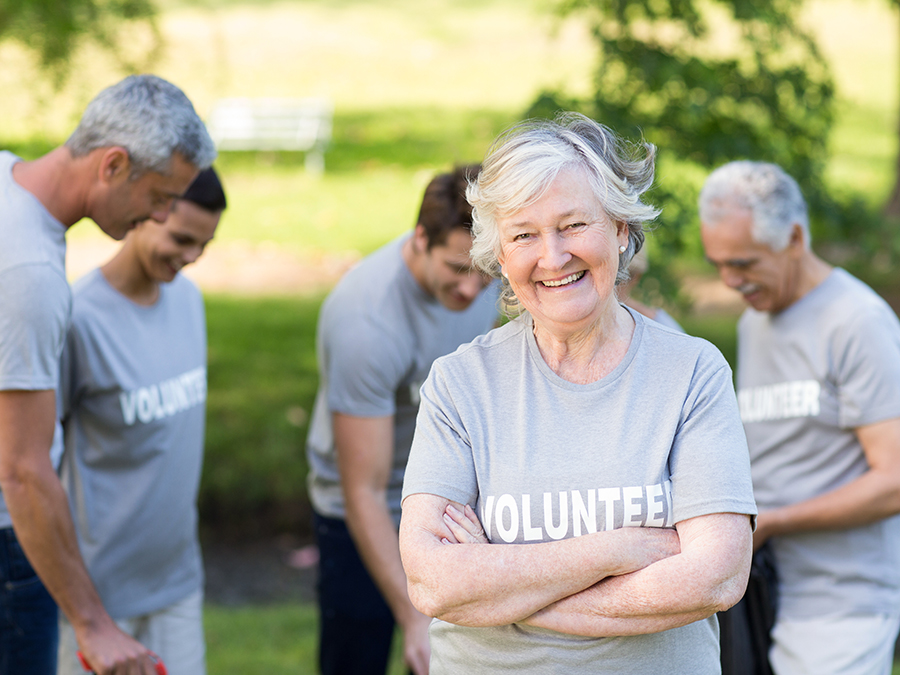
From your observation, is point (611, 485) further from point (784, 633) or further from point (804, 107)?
point (804, 107)

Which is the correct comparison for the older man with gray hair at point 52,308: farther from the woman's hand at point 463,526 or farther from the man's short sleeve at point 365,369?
the woman's hand at point 463,526

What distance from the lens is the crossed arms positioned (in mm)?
1673

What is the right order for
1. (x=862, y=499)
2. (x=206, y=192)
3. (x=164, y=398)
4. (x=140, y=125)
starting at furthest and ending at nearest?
(x=206, y=192) → (x=164, y=398) → (x=862, y=499) → (x=140, y=125)

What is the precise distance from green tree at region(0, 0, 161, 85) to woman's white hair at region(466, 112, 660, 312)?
3412 millimetres

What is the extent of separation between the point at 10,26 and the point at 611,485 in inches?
160

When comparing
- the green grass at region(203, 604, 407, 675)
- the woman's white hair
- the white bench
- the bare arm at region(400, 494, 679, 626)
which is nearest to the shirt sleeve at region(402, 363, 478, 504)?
the bare arm at region(400, 494, 679, 626)

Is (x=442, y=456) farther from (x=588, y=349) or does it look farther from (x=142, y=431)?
(x=142, y=431)

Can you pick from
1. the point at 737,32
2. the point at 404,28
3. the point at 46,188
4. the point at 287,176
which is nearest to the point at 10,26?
the point at 46,188

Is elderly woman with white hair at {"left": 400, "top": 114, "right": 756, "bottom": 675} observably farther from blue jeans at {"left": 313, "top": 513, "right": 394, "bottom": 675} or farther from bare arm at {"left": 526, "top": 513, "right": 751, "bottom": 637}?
blue jeans at {"left": 313, "top": 513, "right": 394, "bottom": 675}

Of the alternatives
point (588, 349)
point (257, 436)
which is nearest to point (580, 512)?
point (588, 349)

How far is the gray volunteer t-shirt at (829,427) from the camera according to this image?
2568 mm

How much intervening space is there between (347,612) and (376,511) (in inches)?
26.0

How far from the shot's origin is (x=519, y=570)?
1.68m

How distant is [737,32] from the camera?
4.34 meters
